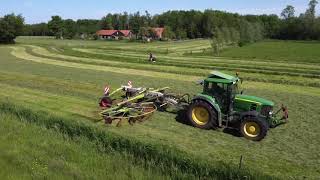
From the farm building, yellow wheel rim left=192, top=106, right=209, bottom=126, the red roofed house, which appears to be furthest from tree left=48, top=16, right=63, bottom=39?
yellow wheel rim left=192, top=106, right=209, bottom=126

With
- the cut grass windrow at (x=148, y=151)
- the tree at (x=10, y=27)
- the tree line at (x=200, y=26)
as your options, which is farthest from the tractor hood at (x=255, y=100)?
the tree at (x=10, y=27)

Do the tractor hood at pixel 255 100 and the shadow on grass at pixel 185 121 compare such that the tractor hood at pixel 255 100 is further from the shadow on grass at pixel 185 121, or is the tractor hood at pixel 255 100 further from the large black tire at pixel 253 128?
the shadow on grass at pixel 185 121

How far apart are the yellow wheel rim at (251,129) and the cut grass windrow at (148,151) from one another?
2.68m

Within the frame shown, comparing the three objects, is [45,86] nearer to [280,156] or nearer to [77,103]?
[77,103]

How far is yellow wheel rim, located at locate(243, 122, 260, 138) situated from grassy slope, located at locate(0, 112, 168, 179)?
3.67m

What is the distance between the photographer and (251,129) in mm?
13172

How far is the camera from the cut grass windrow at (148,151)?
34.5 ft

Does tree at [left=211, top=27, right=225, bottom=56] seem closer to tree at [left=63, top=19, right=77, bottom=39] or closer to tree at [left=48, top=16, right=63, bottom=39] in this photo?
tree at [left=48, top=16, right=63, bottom=39]

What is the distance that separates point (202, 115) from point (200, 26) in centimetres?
14421

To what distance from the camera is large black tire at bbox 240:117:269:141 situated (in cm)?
1287

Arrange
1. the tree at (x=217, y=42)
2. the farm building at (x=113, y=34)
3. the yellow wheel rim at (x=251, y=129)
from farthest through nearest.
A: the farm building at (x=113, y=34) < the tree at (x=217, y=42) < the yellow wheel rim at (x=251, y=129)

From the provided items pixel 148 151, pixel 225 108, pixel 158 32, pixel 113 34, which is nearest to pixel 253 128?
pixel 225 108

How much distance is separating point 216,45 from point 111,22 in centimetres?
11911

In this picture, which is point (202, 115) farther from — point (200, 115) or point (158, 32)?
point (158, 32)
